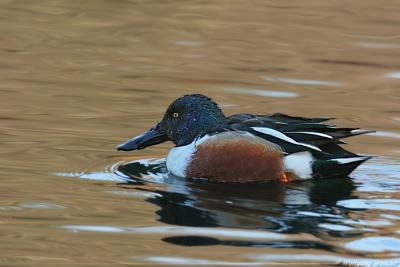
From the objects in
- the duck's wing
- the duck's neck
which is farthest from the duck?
the duck's neck

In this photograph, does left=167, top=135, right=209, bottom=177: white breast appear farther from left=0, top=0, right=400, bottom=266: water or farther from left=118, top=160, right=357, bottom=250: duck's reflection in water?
left=0, top=0, right=400, bottom=266: water

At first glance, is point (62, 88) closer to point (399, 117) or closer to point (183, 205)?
point (399, 117)

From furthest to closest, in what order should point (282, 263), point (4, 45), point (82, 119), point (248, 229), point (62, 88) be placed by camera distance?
→ point (4, 45) → point (62, 88) → point (82, 119) → point (248, 229) → point (282, 263)

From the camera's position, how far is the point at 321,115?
11.3 metres

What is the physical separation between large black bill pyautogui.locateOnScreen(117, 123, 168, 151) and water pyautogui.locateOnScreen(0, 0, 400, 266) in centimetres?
13

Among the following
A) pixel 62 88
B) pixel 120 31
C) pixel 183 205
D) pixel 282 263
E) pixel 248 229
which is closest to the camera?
pixel 282 263

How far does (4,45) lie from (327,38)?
382cm

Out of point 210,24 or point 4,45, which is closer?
point 4,45

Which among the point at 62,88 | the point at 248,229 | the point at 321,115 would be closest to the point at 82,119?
the point at 62,88

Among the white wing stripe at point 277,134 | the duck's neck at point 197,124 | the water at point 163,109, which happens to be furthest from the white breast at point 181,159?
the white wing stripe at point 277,134

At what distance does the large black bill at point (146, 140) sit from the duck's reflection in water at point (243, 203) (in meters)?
0.16

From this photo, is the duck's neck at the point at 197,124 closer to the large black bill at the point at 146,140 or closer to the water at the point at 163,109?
the large black bill at the point at 146,140

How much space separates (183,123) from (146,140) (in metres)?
0.33

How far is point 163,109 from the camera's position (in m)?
11.4
